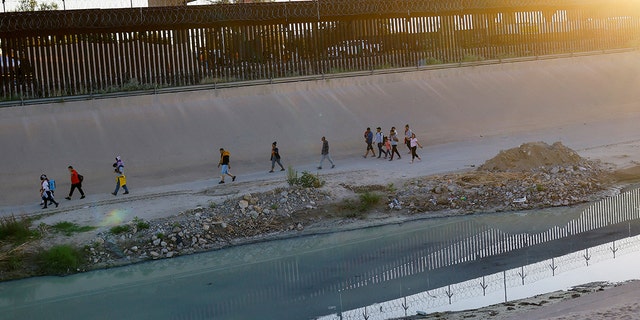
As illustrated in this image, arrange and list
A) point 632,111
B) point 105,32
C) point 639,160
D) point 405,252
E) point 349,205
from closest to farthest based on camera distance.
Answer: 1. point 405,252
2. point 349,205
3. point 639,160
4. point 105,32
5. point 632,111

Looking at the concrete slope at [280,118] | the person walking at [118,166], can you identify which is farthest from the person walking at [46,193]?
the person walking at [118,166]

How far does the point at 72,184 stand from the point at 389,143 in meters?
10.7

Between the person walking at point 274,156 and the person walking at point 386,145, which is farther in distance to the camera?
the person walking at point 386,145

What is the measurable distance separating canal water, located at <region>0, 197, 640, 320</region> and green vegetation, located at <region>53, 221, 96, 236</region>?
1.79 m

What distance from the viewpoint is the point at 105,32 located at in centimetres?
3397

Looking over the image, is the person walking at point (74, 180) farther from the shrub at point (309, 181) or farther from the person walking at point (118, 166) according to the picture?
the shrub at point (309, 181)

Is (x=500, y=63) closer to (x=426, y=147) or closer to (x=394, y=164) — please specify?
(x=426, y=147)

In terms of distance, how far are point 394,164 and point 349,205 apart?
5123 millimetres

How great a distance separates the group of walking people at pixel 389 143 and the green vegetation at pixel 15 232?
12638 mm

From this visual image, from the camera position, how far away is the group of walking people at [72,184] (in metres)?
26.9

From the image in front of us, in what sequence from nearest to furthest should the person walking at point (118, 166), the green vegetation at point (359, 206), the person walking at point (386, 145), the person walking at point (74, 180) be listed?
1. the green vegetation at point (359, 206)
2. the person walking at point (74, 180)
3. the person walking at point (118, 166)
4. the person walking at point (386, 145)

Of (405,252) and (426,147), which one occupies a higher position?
(426,147)

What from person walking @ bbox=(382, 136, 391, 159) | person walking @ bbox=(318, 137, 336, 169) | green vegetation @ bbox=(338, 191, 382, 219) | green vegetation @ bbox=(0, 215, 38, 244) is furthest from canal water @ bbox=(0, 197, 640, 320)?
person walking @ bbox=(382, 136, 391, 159)

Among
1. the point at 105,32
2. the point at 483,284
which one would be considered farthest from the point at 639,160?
the point at 105,32
